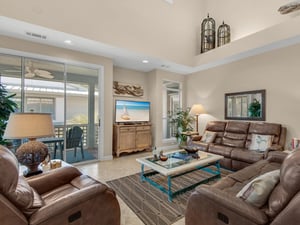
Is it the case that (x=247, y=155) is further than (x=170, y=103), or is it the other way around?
(x=170, y=103)

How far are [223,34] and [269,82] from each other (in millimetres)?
2025

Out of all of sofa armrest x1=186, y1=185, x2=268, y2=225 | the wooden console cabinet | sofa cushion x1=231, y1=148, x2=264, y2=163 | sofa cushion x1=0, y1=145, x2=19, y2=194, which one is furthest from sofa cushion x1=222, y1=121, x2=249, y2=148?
sofa cushion x1=0, y1=145, x2=19, y2=194

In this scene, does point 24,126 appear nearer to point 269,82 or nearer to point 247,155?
point 247,155

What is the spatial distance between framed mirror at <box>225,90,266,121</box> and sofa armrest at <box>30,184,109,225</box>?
13.4ft

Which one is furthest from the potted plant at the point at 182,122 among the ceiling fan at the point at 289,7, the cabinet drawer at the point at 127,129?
the ceiling fan at the point at 289,7

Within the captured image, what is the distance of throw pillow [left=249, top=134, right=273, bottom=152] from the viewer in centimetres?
333

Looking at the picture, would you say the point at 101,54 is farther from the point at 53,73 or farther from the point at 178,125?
the point at 178,125

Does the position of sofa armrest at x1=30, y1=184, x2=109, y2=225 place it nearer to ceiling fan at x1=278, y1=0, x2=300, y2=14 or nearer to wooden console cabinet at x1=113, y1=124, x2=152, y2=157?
wooden console cabinet at x1=113, y1=124, x2=152, y2=157

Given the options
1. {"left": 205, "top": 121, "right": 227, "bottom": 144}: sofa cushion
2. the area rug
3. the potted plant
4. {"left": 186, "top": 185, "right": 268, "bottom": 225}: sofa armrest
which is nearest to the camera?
{"left": 186, "top": 185, "right": 268, "bottom": 225}: sofa armrest

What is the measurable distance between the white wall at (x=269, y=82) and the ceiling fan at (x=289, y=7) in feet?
2.51

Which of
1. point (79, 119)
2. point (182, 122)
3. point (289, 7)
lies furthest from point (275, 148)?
point (79, 119)

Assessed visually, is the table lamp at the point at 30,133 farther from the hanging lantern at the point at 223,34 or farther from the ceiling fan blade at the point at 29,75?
the hanging lantern at the point at 223,34

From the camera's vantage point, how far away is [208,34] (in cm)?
506

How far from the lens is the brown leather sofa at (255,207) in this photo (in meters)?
1.04
